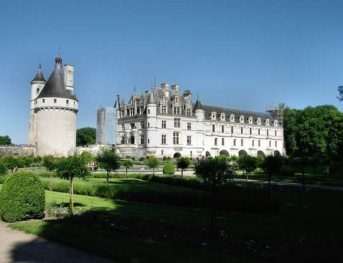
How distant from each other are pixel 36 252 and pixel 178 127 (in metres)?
46.6

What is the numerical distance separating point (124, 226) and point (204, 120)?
50.0 m

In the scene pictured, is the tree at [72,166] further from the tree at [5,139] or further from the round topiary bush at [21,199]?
the tree at [5,139]

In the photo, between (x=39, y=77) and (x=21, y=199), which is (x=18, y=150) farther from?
(x=21, y=199)

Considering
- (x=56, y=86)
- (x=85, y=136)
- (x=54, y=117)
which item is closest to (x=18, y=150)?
(x=54, y=117)

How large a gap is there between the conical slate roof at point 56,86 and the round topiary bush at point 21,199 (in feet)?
116

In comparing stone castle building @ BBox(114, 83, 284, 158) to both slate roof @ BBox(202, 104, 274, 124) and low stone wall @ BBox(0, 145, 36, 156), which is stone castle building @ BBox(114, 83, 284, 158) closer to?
slate roof @ BBox(202, 104, 274, 124)

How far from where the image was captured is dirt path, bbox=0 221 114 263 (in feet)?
23.4

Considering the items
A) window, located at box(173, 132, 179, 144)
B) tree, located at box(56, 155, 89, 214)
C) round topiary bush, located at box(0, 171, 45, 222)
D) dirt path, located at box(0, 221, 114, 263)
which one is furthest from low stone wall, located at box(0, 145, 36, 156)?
dirt path, located at box(0, 221, 114, 263)

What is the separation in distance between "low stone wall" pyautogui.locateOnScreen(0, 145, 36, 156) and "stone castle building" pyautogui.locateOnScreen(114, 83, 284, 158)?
11.7 metres

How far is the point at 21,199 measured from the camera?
11172 millimetres

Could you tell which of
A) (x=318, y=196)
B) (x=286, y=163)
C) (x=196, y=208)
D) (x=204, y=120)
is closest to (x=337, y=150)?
(x=286, y=163)

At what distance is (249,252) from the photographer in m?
7.78

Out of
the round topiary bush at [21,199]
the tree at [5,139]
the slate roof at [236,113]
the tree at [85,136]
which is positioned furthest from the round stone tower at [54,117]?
the tree at [5,139]

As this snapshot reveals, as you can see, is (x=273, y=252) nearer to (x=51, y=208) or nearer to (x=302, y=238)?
Answer: (x=302, y=238)
